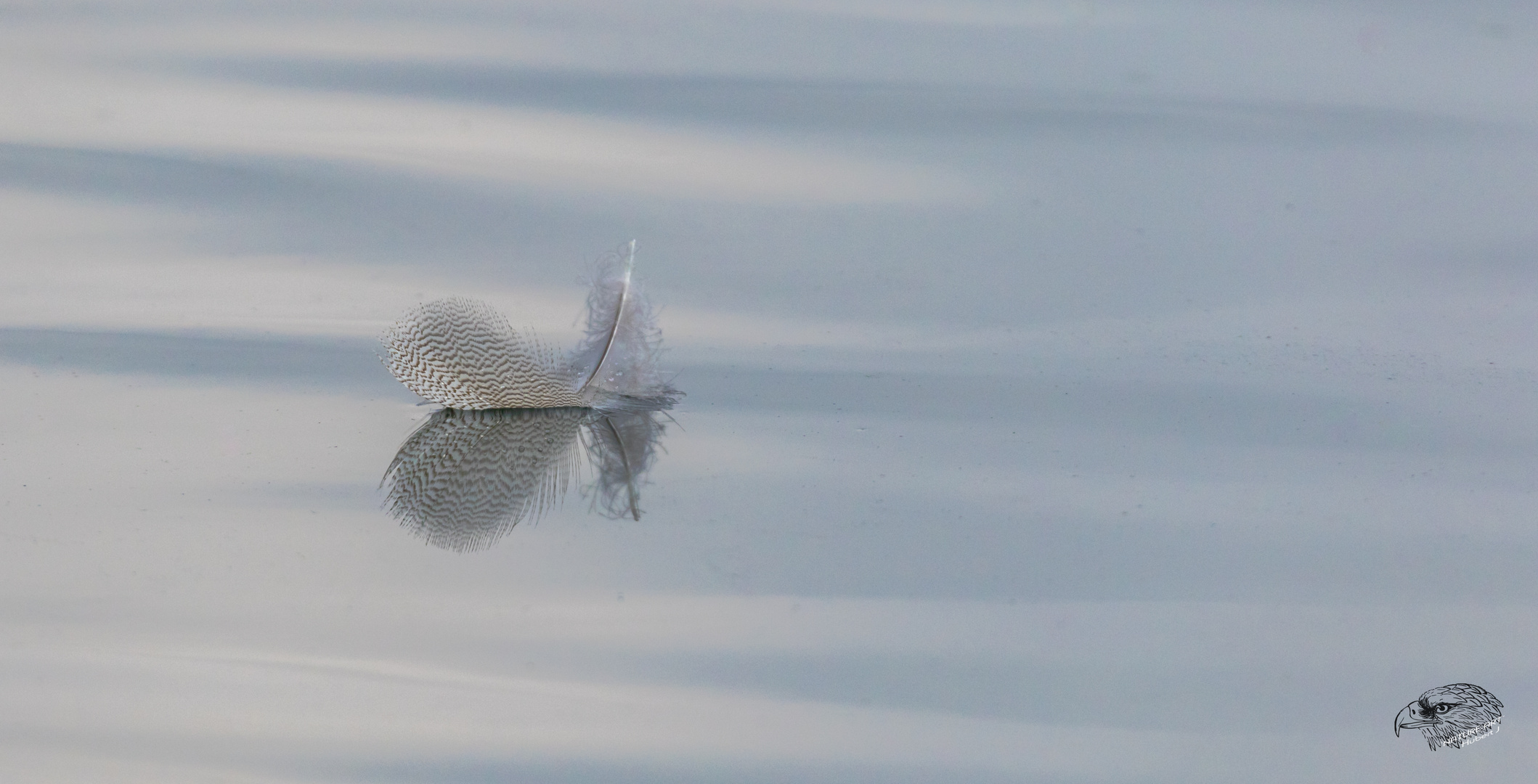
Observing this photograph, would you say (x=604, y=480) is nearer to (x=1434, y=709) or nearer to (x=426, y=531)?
(x=426, y=531)

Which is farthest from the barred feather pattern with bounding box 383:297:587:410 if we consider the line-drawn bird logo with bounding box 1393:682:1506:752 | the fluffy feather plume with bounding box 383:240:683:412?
the line-drawn bird logo with bounding box 1393:682:1506:752

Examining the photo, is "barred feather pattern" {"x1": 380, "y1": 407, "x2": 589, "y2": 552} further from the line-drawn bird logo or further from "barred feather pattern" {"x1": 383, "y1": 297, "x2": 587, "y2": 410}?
the line-drawn bird logo

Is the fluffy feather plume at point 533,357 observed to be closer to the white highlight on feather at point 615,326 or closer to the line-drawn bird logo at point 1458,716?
the white highlight on feather at point 615,326

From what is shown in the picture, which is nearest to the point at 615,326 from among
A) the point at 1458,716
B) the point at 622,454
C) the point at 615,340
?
the point at 615,340

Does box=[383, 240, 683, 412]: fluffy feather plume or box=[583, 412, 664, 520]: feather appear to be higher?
box=[383, 240, 683, 412]: fluffy feather plume

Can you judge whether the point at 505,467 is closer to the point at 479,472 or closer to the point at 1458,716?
the point at 479,472

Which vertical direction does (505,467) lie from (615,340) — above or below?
below

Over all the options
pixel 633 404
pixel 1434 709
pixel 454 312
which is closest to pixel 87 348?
pixel 454 312

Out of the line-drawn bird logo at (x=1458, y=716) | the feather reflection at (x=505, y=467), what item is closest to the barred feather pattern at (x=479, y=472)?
the feather reflection at (x=505, y=467)
